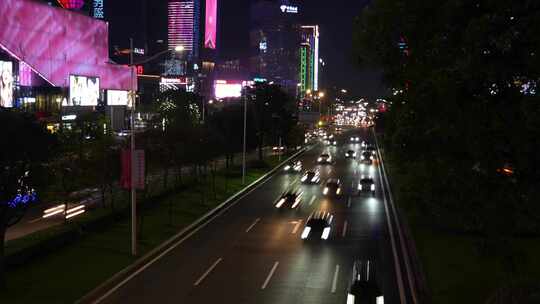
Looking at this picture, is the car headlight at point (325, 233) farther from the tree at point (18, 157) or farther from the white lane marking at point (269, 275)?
the tree at point (18, 157)

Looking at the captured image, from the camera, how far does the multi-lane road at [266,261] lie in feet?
67.1

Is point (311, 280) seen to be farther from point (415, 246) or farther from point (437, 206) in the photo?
point (437, 206)

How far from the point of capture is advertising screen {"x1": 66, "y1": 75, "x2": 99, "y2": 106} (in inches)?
3538

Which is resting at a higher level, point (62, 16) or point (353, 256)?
point (62, 16)

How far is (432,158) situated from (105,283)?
40.6 feet

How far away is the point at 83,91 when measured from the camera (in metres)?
92.5

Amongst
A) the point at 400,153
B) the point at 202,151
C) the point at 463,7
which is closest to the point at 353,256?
the point at 400,153

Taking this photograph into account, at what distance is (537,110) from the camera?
1003cm

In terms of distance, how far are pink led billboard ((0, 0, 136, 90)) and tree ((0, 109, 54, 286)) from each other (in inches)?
2268

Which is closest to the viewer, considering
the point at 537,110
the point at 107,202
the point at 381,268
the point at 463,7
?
the point at 537,110

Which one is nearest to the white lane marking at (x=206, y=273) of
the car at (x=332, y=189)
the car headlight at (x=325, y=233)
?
the car headlight at (x=325, y=233)

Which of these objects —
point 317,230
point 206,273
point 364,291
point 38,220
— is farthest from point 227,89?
point 364,291

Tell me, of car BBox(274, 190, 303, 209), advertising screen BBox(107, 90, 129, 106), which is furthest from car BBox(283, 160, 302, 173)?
advertising screen BBox(107, 90, 129, 106)

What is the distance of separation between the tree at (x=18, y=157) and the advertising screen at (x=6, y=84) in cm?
4878
